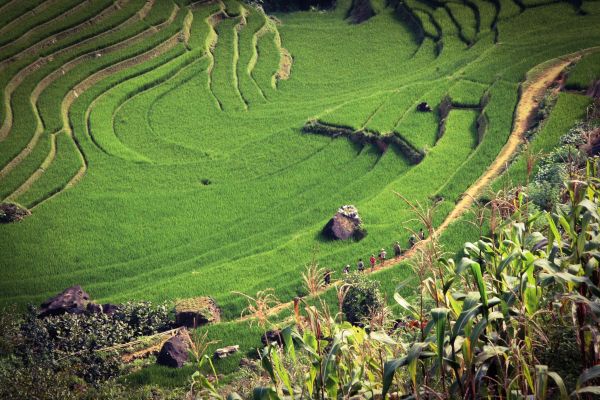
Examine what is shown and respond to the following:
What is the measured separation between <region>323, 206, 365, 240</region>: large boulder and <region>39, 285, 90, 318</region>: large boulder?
6.21 meters

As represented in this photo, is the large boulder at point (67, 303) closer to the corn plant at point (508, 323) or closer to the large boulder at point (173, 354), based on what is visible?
the large boulder at point (173, 354)

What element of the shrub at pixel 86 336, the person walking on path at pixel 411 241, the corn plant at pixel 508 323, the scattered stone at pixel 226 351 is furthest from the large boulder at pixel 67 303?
the corn plant at pixel 508 323

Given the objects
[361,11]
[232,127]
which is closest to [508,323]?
[232,127]

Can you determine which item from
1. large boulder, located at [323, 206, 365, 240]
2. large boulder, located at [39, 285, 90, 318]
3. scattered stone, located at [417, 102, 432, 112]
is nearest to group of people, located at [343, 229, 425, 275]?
large boulder, located at [323, 206, 365, 240]

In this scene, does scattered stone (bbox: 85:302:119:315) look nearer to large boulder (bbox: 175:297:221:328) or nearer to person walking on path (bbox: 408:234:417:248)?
large boulder (bbox: 175:297:221:328)

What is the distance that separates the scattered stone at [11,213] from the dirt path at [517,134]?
8264 millimetres

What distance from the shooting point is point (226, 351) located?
1661cm

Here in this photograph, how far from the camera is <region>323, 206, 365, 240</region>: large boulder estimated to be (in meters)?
20.2

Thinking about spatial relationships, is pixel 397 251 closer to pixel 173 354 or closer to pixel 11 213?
pixel 173 354

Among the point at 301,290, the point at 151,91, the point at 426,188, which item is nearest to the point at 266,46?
the point at 151,91

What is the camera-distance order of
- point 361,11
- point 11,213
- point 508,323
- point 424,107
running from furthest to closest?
point 361,11
point 424,107
point 11,213
point 508,323

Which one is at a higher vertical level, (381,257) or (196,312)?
(196,312)

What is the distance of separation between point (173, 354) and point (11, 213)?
29.0 feet

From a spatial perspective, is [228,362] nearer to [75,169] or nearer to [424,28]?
[75,169]
